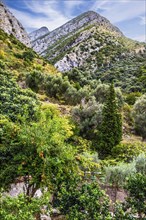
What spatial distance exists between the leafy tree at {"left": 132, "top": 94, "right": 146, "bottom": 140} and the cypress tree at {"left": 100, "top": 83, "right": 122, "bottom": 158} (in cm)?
574

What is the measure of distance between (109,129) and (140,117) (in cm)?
871

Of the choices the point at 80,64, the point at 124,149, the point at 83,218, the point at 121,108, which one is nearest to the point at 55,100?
the point at 121,108

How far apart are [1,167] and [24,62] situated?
53.5 meters

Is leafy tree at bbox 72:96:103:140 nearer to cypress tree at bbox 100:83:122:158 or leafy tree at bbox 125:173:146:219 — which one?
cypress tree at bbox 100:83:122:158

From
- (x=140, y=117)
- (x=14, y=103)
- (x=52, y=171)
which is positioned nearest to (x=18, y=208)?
(x=52, y=171)

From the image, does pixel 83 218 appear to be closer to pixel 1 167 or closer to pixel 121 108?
pixel 1 167

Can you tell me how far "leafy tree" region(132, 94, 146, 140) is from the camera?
37275mm

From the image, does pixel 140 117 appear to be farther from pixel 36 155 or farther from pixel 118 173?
pixel 36 155

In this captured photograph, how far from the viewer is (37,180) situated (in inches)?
509

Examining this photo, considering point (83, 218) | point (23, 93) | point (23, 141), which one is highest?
point (23, 93)

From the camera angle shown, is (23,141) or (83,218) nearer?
(83,218)

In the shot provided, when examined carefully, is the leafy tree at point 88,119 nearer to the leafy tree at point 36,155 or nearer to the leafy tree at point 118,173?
the leafy tree at point 118,173

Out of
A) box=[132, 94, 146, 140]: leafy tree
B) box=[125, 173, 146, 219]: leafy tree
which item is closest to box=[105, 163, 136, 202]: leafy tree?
box=[125, 173, 146, 219]: leafy tree

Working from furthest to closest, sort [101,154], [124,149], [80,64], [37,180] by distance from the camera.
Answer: [80,64] < [101,154] < [124,149] < [37,180]
